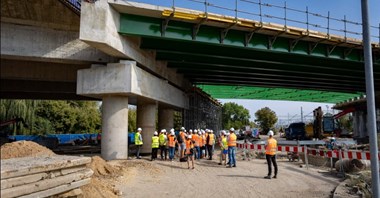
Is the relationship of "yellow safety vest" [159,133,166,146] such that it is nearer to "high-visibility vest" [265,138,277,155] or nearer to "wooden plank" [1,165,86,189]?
"high-visibility vest" [265,138,277,155]

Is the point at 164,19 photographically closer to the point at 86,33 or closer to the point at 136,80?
the point at 136,80

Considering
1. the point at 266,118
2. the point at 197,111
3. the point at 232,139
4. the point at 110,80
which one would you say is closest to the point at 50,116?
the point at 197,111

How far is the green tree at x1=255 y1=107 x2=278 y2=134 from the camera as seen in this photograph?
7638 centimetres

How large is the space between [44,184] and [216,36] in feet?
45.5

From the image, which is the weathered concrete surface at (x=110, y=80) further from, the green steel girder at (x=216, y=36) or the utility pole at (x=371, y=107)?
the utility pole at (x=371, y=107)

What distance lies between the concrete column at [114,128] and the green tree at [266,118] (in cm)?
6179

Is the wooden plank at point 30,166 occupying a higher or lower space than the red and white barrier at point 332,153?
higher

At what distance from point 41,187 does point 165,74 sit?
1773 cm

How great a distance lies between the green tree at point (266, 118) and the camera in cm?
7638

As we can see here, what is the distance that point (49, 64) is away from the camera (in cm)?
1861

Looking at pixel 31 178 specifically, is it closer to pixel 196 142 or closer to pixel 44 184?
pixel 44 184

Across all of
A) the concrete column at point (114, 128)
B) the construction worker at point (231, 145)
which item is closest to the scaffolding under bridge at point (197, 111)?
the concrete column at point (114, 128)

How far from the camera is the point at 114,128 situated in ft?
55.2

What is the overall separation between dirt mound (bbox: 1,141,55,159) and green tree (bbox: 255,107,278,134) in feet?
228
